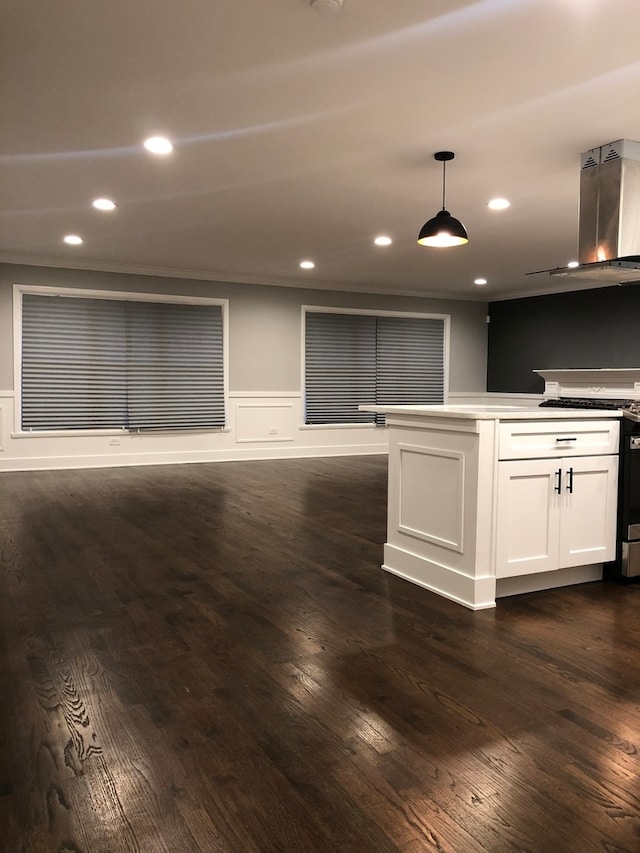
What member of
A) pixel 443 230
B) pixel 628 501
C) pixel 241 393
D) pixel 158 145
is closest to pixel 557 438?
pixel 628 501

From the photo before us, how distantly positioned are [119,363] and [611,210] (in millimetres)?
6362

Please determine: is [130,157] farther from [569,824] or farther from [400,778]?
[569,824]

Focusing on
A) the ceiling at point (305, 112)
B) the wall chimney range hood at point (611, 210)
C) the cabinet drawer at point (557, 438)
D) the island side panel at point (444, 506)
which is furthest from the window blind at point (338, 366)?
the cabinet drawer at point (557, 438)

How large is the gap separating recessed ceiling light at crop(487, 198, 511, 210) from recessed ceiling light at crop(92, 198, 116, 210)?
321 cm

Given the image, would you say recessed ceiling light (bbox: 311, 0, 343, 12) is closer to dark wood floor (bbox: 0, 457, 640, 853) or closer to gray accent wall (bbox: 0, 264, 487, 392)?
dark wood floor (bbox: 0, 457, 640, 853)

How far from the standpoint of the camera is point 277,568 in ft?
12.9

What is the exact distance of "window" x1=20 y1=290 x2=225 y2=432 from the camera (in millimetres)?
8227

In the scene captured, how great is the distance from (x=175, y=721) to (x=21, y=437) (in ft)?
22.5

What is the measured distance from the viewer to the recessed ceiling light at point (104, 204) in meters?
5.51

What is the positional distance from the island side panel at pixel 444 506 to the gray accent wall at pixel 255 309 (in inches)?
230

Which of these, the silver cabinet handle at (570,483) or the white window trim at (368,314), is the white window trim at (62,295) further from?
the silver cabinet handle at (570,483)

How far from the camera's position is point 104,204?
5629 millimetres

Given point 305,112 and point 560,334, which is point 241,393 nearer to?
point 560,334

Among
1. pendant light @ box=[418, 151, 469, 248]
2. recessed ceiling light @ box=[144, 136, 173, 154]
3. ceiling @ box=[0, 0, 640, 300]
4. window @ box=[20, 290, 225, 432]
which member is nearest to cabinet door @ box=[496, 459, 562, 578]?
pendant light @ box=[418, 151, 469, 248]
